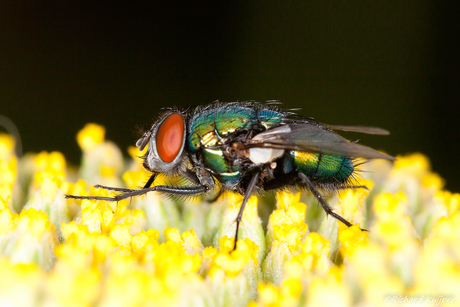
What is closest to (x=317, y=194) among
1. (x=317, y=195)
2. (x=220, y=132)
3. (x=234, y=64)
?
(x=317, y=195)

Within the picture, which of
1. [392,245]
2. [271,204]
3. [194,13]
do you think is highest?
[194,13]

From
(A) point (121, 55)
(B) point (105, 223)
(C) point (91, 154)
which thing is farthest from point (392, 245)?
(A) point (121, 55)

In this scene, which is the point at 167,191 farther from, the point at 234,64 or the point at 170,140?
the point at 234,64

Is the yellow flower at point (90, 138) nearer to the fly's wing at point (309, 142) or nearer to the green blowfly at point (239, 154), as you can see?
the green blowfly at point (239, 154)

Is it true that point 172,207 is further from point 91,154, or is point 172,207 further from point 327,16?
point 327,16

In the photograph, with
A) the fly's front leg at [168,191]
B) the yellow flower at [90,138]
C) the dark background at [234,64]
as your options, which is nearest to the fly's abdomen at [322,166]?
Answer: the fly's front leg at [168,191]

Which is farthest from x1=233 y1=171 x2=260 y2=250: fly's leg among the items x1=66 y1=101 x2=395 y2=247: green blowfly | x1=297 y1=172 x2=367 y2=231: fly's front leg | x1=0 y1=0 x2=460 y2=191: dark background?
x1=0 y1=0 x2=460 y2=191: dark background
